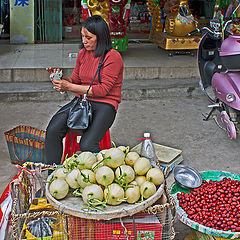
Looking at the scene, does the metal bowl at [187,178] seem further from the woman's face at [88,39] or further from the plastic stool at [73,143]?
the woman's face at [88,39]

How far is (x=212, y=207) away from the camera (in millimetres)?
2137

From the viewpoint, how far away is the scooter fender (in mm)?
3669

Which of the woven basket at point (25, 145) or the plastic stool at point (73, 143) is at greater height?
the plastic stool at point (73, 143)

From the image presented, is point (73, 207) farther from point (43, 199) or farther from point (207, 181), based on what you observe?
point (207, 181)

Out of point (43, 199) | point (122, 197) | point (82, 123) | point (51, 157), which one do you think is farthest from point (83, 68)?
point (122, 197)

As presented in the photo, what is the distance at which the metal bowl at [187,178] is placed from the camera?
7.72 ft

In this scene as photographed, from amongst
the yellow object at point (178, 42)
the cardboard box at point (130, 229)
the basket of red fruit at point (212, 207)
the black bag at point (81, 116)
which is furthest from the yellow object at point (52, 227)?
the yellow object at point (178, 42)

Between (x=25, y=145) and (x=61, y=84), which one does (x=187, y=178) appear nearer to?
(x=61, y=84)

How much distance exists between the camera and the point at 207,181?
246cm

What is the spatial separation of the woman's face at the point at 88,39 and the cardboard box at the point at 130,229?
4.99 feet

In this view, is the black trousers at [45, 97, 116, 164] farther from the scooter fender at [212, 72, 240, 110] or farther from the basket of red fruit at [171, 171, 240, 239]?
the scooter fender at [212, 72, 240, 110]

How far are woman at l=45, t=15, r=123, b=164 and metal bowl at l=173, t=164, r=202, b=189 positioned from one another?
69 centimetres

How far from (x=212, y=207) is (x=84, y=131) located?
1.23m

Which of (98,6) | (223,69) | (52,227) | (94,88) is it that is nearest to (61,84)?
(94,88)
